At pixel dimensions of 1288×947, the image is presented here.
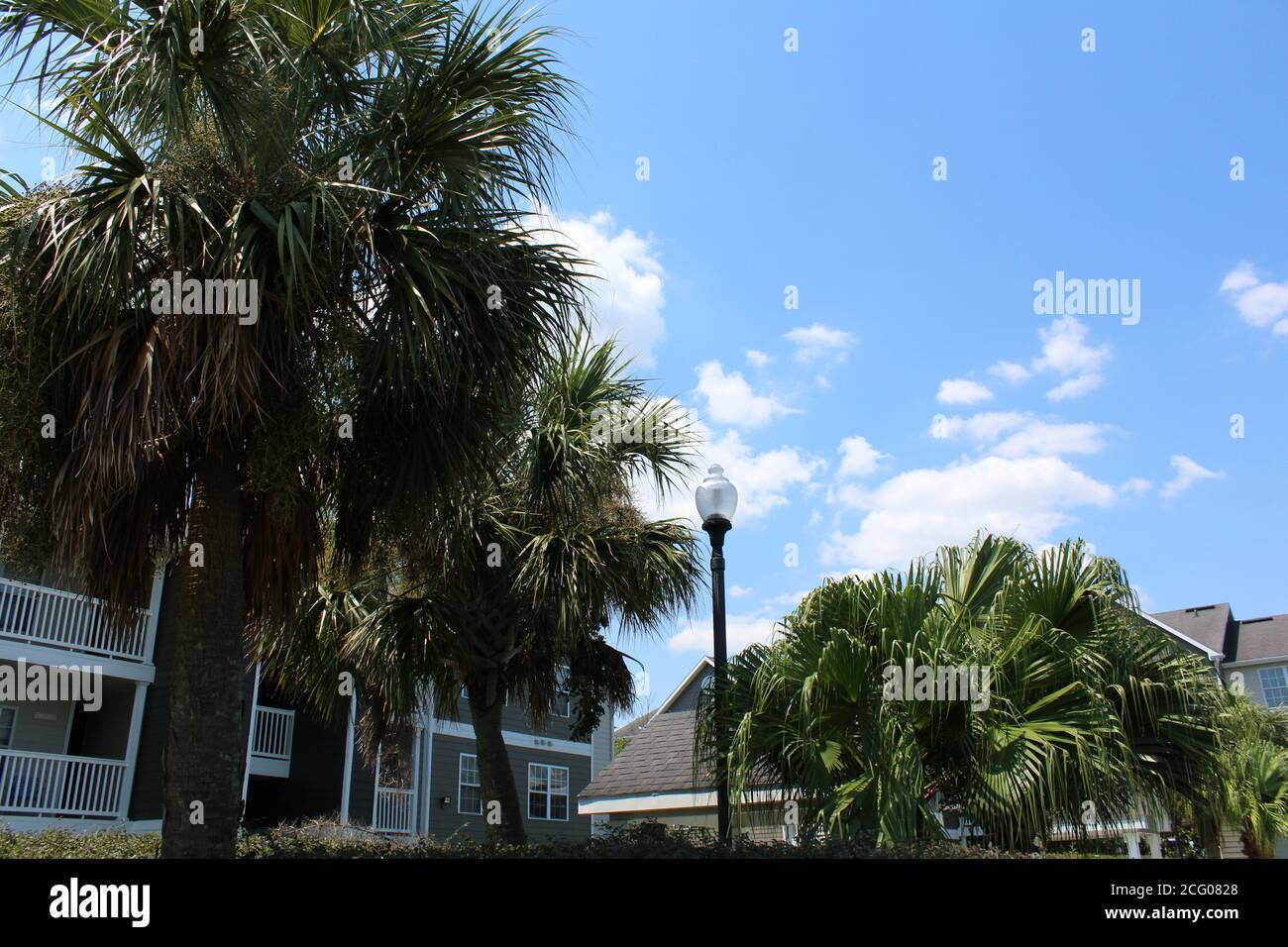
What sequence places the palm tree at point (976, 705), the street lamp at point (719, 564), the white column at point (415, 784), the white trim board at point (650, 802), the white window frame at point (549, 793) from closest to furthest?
1. the palm tree at point (976, 705)
2. the street lamp at point (719, 564)
3. the white trim board at point (650, 802)
4. the white column at point (415, 784)
5. the white window frame at point (549, 793)


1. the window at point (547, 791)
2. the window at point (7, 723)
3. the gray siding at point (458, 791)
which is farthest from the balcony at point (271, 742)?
the window at point (547, 791)

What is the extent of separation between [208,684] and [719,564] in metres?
4.51

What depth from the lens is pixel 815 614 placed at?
8.59 m

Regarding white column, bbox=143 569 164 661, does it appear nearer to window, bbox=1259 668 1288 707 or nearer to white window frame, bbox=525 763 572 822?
white window frame, bbox=525 763 572 822

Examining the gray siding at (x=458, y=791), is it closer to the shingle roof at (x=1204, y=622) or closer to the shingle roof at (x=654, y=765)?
the shingle roof at (x=654, y=765)

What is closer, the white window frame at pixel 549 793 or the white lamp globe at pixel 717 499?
the white lamp globe at pixel 717 499

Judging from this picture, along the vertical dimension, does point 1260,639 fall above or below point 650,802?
above

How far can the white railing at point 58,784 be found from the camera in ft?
50.1

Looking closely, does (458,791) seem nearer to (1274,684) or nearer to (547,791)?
(547,791)

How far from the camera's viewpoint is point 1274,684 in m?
34.0

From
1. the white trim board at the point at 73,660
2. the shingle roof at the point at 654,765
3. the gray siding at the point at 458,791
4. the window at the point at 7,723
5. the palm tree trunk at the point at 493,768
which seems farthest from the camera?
the gray siding at the point at 458,791

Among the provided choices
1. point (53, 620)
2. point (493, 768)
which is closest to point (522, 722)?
point (53, 620)

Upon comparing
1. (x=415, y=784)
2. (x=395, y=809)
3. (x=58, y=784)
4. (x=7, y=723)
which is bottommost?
(x=395, y=809)
